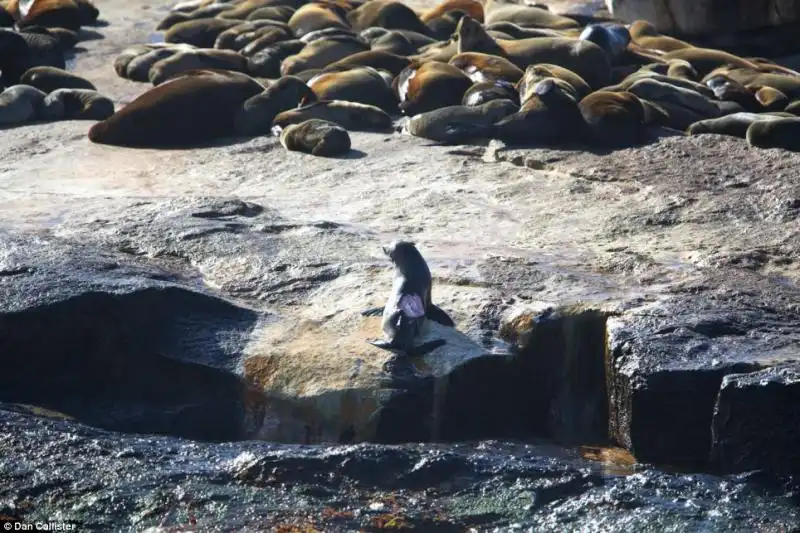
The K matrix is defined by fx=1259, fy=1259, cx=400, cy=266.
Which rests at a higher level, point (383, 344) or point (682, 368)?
point (682, 368)

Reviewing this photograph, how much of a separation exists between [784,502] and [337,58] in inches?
307

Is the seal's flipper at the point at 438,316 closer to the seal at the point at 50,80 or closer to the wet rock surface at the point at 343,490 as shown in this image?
the wet rock surface at the point at 343,490

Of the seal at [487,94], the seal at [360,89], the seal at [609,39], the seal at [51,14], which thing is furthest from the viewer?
the seal at [51,14]

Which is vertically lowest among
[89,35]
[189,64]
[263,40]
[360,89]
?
[89,35]

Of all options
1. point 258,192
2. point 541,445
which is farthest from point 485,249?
point 258,192

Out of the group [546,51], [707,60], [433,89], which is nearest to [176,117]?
[433,89]

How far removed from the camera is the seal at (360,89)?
1006 centimetres

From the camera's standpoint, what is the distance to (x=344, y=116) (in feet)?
31.6

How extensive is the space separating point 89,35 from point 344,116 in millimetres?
5954

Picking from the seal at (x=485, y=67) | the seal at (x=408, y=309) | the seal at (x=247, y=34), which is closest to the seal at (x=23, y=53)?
the seal at (x=247, y=34)

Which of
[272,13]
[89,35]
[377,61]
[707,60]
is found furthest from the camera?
[89,35]

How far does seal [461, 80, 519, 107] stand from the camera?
9367 mm

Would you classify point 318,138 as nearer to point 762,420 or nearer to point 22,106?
point 22,106

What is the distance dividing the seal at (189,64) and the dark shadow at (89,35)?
9.74 ft
